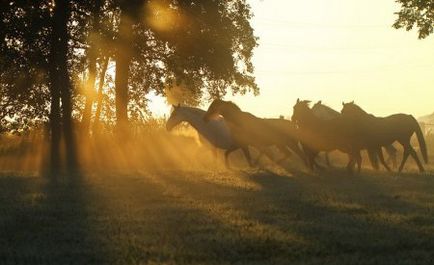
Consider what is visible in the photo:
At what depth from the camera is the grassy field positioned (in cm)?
748

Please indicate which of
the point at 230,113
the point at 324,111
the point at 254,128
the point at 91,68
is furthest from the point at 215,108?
the point at 91,68

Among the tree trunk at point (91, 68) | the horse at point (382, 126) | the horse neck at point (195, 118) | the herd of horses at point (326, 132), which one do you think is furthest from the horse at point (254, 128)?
the tree trunk at point (91, 68)

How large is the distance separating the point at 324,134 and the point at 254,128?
2829 millimetres

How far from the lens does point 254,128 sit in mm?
21750

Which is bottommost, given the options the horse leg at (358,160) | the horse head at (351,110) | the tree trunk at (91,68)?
the horse leg at (358,160)

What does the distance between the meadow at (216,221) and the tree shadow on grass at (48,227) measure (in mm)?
15

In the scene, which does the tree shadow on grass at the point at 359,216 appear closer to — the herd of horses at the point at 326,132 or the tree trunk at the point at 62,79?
the herd of horses at the point at 326,132

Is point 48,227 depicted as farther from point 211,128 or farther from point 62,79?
point 211,128

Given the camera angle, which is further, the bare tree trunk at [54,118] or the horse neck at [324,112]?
the bare tree trunk at [54,118]

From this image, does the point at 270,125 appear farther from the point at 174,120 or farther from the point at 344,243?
the point at 344,243

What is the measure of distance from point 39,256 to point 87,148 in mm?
19896

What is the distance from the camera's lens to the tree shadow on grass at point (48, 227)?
7.38m

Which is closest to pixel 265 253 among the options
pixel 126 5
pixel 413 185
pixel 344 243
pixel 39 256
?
pixel 344 243

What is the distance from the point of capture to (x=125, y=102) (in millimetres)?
30359
